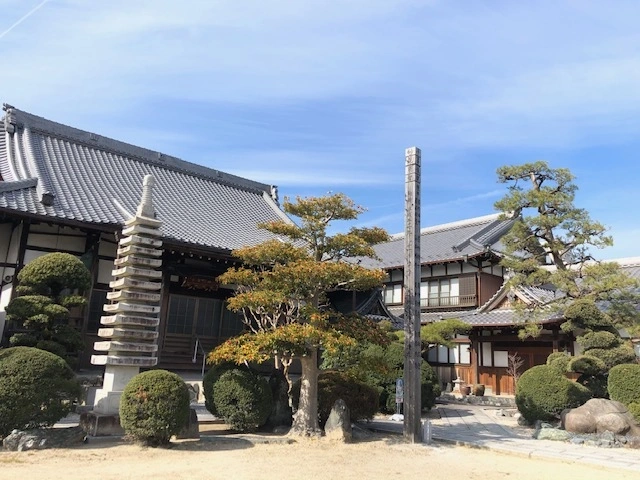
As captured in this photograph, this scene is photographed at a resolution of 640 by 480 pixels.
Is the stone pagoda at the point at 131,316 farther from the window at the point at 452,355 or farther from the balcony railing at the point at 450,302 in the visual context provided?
the balcony railing at the point at 450,302

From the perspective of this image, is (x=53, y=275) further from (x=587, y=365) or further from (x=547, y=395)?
(x=587, y=365)

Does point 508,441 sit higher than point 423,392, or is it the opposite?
point 423,392

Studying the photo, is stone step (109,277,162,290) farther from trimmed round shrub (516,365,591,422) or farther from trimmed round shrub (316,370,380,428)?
trimmed round shrub (516,365,591,422)

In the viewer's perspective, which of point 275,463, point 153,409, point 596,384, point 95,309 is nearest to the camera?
point 275,463

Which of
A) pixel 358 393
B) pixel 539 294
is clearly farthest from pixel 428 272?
pixel 358 393

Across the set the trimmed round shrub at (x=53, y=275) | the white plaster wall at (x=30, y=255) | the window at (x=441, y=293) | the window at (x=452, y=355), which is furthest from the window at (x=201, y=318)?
the window at (x=441, y=293)

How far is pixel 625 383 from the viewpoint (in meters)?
13.2

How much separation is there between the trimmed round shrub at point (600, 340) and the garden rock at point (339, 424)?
8651 millimetres

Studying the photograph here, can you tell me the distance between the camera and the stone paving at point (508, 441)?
980cm

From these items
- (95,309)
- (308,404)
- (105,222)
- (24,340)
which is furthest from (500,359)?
(24,340)

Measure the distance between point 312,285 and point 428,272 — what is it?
67.4ft

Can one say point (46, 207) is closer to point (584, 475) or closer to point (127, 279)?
point (127, 279)

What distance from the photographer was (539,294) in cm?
2544

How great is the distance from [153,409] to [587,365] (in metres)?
12.2
